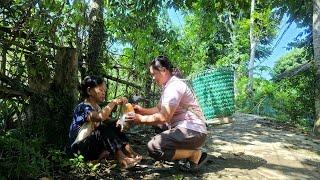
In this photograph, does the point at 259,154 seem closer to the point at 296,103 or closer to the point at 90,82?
the point at 90,82

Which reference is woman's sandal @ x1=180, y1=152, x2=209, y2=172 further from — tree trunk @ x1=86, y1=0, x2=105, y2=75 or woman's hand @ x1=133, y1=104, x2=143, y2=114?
tree trunk @ x1=86, y1=0, x2=105, y2=75

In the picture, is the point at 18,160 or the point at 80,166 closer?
the point at 18,160

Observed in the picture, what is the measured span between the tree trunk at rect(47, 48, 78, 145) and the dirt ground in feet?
2.43

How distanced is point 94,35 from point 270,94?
9.57 metres

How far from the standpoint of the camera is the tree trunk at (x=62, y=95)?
4.90 metres

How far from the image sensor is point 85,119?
4430 mm

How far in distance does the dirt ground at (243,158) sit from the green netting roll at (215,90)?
0.36 meters

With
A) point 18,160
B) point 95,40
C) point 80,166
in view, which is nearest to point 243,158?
point 80,166

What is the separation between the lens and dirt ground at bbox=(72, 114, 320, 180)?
451 cm

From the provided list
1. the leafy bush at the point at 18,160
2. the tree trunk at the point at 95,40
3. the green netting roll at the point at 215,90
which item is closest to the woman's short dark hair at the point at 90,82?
the leafy bush at the point at 18,160

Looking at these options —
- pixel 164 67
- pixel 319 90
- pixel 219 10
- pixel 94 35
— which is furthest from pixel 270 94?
pixel 164 67

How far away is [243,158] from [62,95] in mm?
2355

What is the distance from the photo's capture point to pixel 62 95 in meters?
5.05

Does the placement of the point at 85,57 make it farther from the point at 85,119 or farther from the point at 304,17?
the point at 304,17
